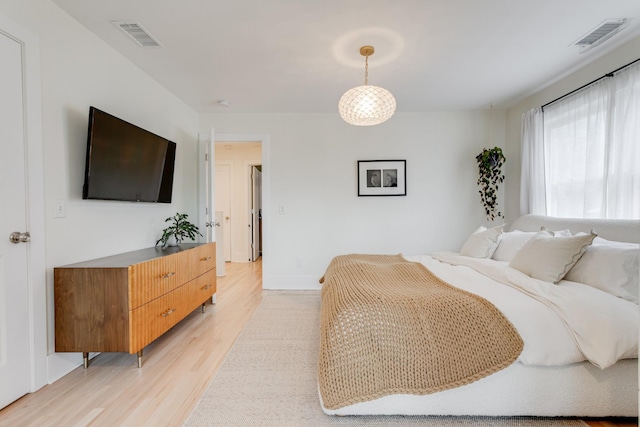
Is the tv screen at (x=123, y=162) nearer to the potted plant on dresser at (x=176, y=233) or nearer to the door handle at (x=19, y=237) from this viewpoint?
the potted plant on dresser at (x=176, y=233)

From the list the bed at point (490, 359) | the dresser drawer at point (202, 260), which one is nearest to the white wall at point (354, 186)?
the dresser drawer at point (202, 260)

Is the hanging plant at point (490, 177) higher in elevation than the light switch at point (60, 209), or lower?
higher

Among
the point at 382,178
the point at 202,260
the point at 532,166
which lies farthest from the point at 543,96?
the point at 202,260

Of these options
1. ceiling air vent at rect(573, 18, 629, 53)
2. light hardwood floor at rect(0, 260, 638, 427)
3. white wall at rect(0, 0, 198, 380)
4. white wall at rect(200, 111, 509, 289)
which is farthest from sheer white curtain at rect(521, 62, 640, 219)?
white wall at rect(0, 0, 198, 380)

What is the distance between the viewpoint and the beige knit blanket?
1.36 metres

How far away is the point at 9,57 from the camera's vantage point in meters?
1.60

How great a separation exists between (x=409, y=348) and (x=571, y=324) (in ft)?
2.67

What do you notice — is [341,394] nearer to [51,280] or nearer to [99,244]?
[51,280]

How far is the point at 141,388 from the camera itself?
1755mm

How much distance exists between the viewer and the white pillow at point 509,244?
253 centimetres

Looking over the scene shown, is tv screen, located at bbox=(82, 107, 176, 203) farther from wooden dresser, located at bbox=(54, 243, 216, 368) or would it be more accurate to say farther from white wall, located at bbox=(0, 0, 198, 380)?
wooden dresser, located at bbox=(54, 243, 216, 368)

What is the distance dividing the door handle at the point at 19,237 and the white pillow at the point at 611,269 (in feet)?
11.3

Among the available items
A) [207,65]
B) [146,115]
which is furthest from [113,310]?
[207,65]

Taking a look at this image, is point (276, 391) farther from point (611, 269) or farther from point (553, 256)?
point (611, 269)
